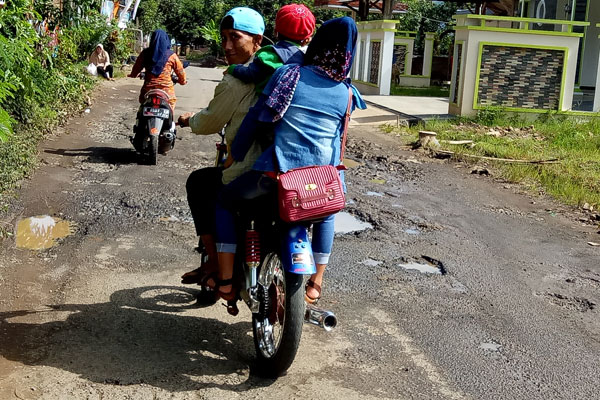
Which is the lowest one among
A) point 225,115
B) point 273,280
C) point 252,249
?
point 273,280

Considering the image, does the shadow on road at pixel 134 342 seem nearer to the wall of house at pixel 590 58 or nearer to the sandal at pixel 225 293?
the sandal at pixel 225 293

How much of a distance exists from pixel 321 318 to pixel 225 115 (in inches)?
46.4

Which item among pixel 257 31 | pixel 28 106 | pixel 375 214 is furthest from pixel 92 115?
pixel 257 31

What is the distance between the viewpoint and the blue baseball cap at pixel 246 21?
13.7 ft

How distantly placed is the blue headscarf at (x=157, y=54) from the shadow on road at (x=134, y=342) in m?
4.87

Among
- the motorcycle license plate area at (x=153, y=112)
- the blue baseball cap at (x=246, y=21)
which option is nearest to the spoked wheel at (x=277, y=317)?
the blue baseball cap at (x=246, y=21)

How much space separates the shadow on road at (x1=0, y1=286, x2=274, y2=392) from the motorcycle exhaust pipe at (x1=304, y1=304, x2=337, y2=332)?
0.39 meters

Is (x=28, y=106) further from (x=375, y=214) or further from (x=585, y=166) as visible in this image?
(x=585, y=166)

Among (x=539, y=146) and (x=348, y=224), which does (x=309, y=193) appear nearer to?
(x=348, y=224)

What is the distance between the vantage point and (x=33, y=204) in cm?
707

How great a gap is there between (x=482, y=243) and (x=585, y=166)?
4.21 m

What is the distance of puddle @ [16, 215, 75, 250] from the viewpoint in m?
5.93

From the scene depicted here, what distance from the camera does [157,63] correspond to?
9.17m

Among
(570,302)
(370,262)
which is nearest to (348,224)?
(370,262)
